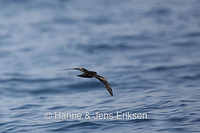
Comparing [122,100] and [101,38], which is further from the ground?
[101,38]

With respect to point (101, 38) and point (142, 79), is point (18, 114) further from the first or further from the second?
point (101, 38)

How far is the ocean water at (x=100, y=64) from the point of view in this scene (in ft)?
32.1

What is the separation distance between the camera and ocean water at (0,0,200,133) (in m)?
9.78

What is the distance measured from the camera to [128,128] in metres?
9.09

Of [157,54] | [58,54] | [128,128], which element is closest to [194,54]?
[157,54]

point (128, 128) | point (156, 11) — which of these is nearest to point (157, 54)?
point (156, 11)

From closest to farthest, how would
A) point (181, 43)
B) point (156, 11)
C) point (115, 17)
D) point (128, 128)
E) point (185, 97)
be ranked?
point (128, 128) < point (185, 97) < point (181, 43) < point (115, 17) < point (156, 11)

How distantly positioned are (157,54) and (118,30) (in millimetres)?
4170

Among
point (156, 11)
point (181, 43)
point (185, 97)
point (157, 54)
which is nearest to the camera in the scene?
point (185, 97)

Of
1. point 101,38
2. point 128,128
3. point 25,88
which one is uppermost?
point 101,38

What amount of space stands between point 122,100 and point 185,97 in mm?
1844

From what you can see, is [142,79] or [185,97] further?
[142,79]

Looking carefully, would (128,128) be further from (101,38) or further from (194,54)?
(101,38)

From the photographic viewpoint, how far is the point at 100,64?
16953 millimetres
